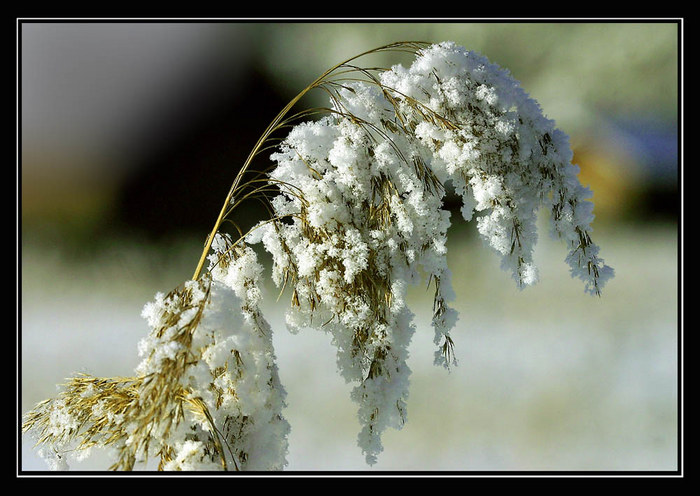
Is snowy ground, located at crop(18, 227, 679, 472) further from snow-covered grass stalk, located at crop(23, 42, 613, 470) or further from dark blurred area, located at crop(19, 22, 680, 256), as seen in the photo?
snow-covered grass stalk, located at crop(23, 42, 613, 470)

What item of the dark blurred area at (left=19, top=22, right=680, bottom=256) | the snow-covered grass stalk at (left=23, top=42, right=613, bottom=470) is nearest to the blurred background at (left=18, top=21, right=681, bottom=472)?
the dark blurred area at (left=19, top=22, right=680, bottom=256)

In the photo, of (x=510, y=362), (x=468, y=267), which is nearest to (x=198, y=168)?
(x=468, y=267)

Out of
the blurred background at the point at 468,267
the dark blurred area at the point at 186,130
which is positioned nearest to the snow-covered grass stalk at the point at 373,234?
the blurred background at the point at 468,267

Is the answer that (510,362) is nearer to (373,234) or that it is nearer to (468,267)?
(468,267)

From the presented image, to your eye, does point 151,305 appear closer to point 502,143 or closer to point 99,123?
point 502,143
